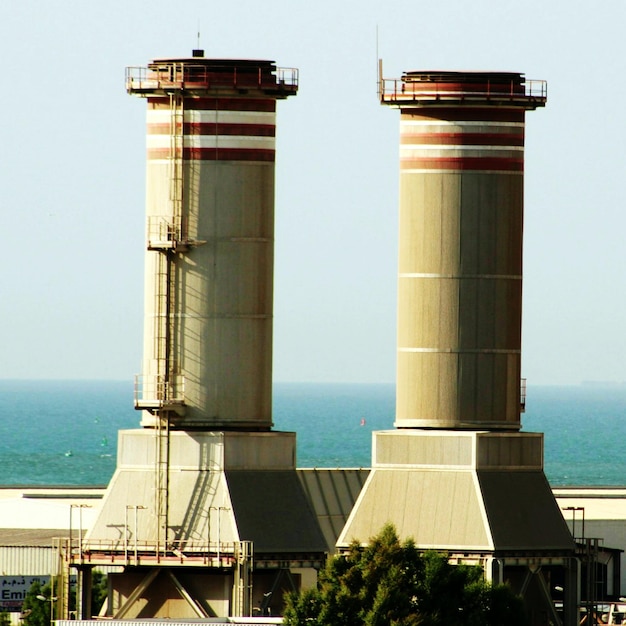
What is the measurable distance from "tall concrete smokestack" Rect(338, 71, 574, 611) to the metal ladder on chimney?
18.8 ft

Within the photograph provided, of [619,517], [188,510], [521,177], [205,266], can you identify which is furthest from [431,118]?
[619,517]

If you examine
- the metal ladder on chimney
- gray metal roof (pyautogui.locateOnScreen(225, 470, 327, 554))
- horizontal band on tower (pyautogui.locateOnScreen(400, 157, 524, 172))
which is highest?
horizontal band on tower (pyautogui.locateOnScreen(400, 157, 524, 172))

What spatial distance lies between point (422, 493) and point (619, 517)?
27.5 metres

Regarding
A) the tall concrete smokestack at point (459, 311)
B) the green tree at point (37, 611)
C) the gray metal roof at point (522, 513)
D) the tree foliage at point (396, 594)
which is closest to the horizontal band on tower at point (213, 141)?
the tall concrete smokestack at point (459, 311)

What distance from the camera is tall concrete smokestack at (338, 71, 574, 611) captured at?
236ft

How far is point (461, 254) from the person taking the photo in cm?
7300

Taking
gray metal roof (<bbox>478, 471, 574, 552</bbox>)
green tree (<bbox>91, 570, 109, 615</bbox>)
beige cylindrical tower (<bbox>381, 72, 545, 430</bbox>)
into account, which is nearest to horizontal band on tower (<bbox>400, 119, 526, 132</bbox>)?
beige cylindrical tower (<bbox>381, 72, 545, 430</bbox>)

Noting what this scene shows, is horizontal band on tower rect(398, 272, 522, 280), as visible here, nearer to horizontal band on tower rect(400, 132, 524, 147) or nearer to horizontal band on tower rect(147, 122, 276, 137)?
horizontal band on tower rect(400, 132, 524, 147)

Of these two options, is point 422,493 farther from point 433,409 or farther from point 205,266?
point 205,266

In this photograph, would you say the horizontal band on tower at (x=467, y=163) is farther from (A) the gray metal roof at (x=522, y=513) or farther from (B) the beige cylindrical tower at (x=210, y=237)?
(A) the gray metal roof at (x=522, y=513)

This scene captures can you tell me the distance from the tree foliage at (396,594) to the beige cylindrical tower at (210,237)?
10.2m

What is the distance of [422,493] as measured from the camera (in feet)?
236

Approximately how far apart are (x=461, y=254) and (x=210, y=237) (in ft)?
25.0

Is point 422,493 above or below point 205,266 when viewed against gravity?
below
